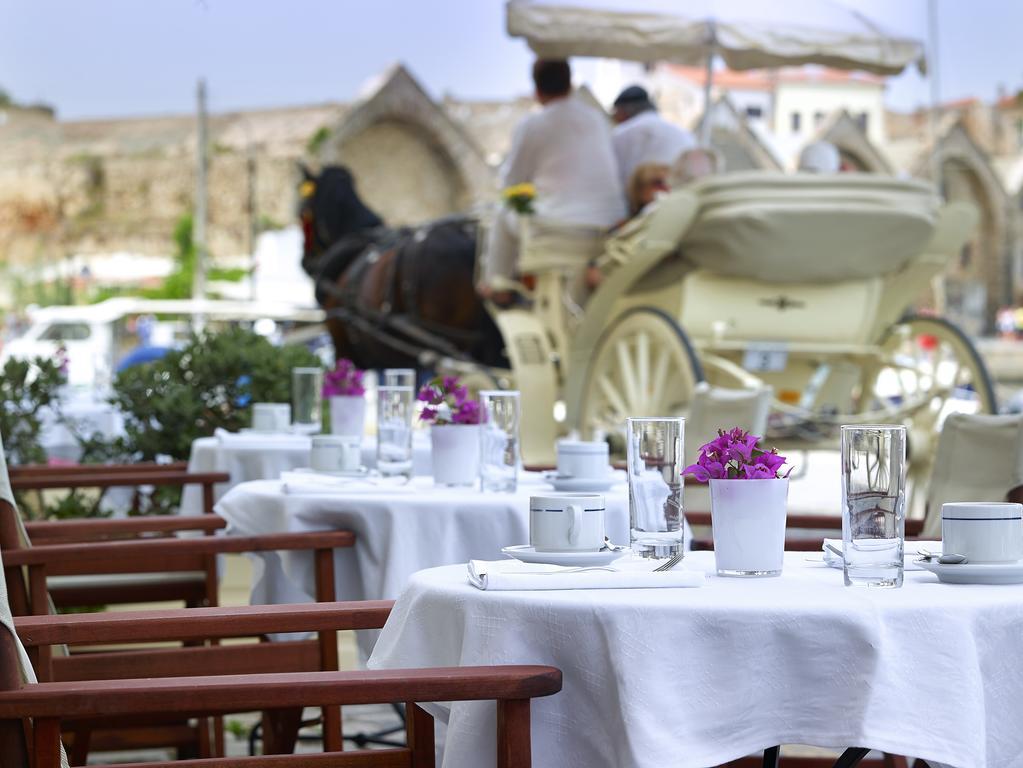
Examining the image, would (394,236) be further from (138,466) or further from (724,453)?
(724,453)

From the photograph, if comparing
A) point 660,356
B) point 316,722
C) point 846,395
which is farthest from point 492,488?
point 846,395

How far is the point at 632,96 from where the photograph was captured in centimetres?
Answer: 826

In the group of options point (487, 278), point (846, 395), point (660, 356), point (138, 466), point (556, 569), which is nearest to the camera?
point (556, 569)

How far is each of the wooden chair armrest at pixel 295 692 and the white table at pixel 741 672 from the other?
0.26 feet

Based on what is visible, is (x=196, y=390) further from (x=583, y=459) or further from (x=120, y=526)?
(x=583, y=459)

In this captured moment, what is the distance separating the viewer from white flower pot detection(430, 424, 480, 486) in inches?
121

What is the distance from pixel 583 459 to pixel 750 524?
1311 mm

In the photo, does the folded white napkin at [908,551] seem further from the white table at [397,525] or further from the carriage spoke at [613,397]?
the carriage spoke at [613,397]

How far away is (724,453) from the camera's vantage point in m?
1.90

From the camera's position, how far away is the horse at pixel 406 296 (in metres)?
10.5

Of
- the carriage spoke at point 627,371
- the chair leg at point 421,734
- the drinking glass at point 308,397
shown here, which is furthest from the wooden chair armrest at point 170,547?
the carriage spoke at point 627,371

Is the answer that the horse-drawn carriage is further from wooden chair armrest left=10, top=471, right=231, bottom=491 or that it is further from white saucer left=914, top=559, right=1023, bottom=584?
white saucer left=914, top=559, right=1023, bottom=584

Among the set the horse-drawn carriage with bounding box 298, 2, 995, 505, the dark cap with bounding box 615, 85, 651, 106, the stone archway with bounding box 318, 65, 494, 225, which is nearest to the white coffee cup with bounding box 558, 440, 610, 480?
the horse-drawn carriage with bounding box 298, 2, 995, 505

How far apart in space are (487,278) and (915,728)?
254 inches
